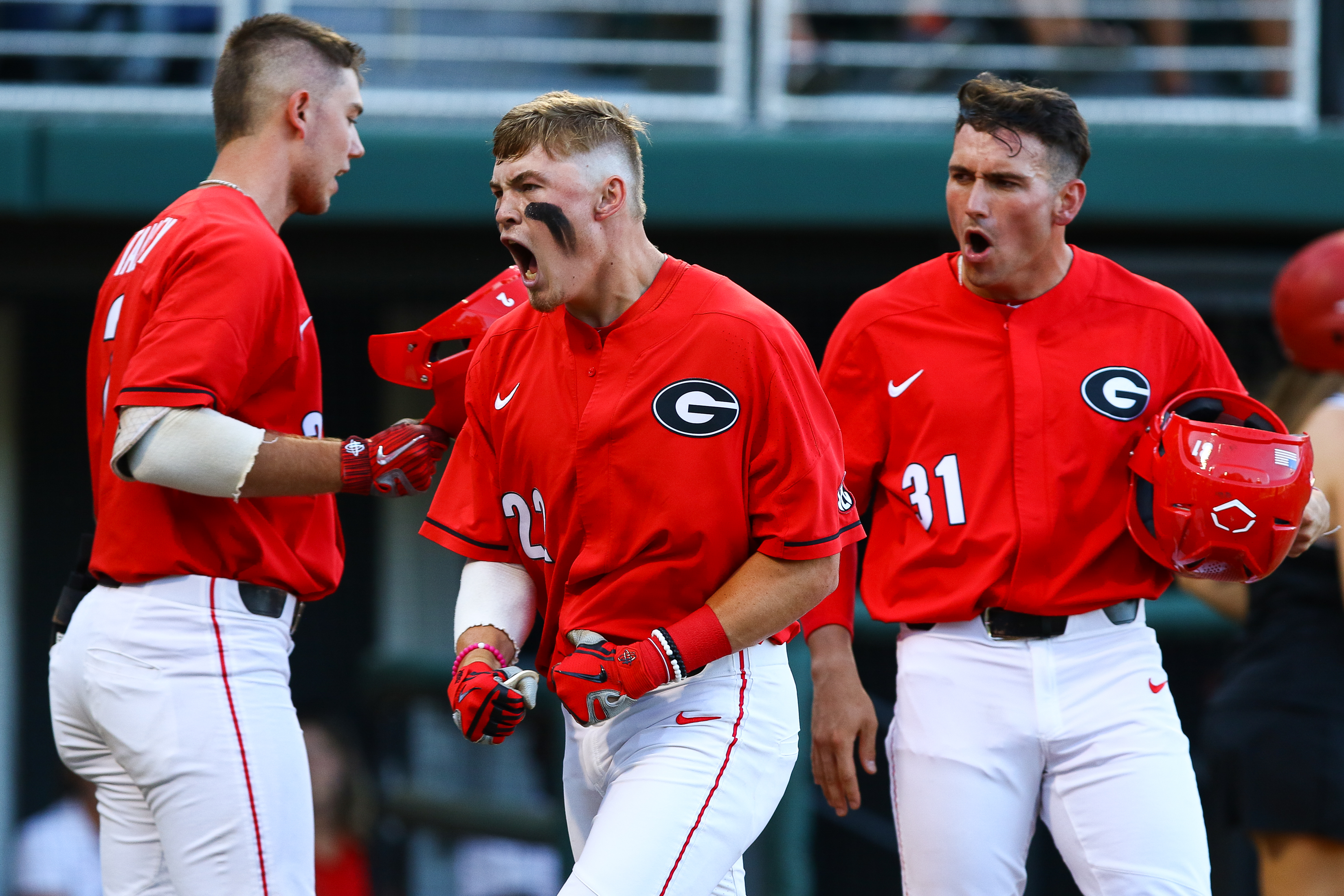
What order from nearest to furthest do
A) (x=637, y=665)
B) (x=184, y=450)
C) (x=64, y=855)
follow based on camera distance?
1. (x=637, y=665)
2. (x=184, y=450)
3. (x=64, y=855)

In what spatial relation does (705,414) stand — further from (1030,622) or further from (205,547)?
(205,547)

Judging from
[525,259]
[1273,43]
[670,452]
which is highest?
[1273,43]

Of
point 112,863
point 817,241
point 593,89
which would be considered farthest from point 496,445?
point 593,89

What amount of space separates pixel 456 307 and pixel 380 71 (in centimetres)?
425

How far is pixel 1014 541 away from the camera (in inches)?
115

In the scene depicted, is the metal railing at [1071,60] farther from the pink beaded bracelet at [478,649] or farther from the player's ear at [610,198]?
the pink beaded bracelet at [478,649]

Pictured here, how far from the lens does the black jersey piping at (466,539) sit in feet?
9.01

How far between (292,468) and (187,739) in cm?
53

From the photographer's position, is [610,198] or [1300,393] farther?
[1300,393]

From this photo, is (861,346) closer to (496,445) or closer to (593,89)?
(496,445)

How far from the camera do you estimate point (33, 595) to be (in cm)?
729

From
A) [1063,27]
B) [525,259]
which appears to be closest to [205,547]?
[525,259]

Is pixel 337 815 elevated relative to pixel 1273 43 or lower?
lower

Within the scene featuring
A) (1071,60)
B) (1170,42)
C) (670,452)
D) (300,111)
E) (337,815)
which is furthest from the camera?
(1170,42)
